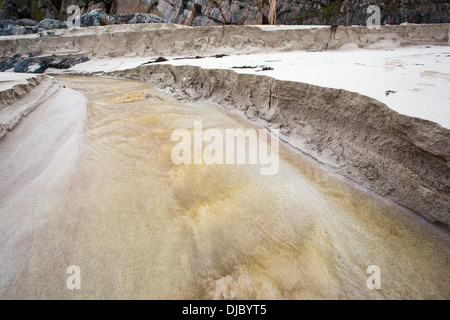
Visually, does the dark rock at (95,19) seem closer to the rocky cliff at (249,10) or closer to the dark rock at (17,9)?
the rocky cliff at (249,10)

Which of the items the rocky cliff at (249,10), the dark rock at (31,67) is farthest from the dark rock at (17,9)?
the dark rock at (31,67)

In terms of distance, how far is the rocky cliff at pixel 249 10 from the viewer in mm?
18734

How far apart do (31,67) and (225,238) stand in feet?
40.6

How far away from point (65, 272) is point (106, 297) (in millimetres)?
378

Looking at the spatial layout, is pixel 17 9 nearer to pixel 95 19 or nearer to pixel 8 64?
pixel 95 19

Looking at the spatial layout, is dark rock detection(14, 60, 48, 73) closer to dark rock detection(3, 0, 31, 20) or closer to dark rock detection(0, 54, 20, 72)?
dark rock detection(0, 54, 20, 72)

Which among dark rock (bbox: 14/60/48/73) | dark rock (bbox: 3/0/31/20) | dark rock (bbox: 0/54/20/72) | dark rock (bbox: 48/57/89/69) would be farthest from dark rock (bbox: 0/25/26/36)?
dark rock (bbox: 3/0/31/20)

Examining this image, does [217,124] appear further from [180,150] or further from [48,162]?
[48,162]

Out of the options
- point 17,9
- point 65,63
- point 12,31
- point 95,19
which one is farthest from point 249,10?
point 17,9

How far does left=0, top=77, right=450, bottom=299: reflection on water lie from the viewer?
1270 millimetres

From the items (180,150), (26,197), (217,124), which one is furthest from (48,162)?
(217,124)

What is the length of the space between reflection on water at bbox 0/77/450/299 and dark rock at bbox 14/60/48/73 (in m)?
10.1

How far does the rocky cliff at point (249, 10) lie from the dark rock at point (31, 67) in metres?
12.9
